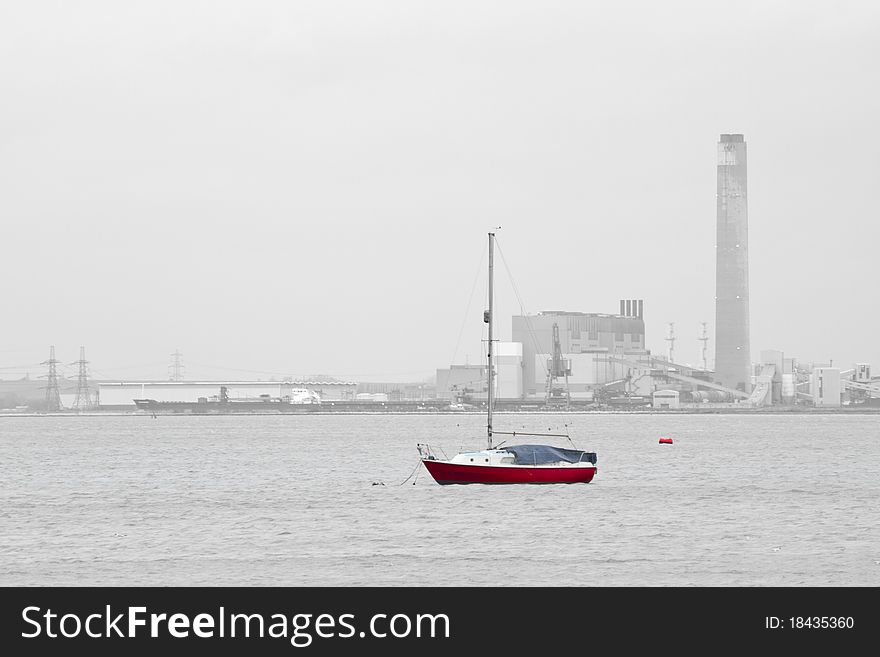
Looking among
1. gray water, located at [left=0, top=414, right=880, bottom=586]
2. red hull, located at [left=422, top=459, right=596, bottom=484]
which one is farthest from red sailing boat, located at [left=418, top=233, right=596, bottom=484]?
gray water, located at [left=0, top=414, right=880, bottom=586]

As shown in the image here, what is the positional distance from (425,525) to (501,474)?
1158 cm

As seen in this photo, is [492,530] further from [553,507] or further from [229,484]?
[229,484]

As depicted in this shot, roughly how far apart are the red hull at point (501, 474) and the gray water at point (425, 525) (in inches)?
21.2

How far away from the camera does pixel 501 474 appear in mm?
53438

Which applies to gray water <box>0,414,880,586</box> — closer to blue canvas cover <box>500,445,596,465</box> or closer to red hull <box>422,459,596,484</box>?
red hull <box>422,459,596,484</box>

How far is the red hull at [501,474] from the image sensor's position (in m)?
53.3

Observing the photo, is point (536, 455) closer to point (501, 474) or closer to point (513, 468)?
point (513, 468)

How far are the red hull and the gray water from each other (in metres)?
0.54

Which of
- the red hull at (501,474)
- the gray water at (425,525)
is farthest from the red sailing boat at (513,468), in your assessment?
the gray water at (425,525)

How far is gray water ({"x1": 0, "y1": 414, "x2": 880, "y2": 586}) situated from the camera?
105ft

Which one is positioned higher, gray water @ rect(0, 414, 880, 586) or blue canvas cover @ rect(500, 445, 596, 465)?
blue canvas cover @ rect(500, 445, 596, 465)

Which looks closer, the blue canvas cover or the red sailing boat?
the red sailing boat
